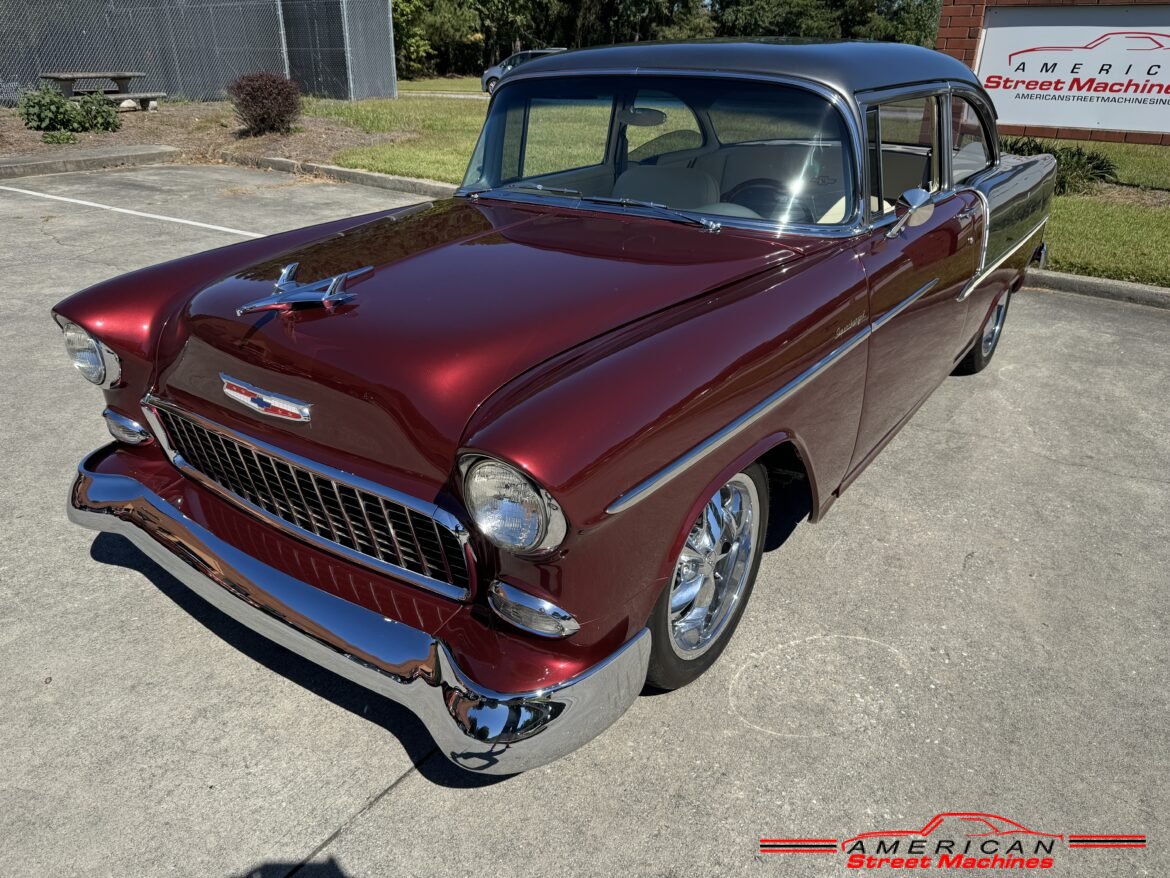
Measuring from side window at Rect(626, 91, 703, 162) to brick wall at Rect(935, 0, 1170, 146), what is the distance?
694 cm

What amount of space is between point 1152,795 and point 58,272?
7.15 meters

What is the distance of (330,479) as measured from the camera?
2027 mm

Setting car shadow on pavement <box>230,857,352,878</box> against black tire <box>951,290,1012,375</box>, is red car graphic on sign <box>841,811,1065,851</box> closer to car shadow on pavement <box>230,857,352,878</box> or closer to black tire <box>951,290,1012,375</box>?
car shadow on pavement <box>230,857,352,878</box>

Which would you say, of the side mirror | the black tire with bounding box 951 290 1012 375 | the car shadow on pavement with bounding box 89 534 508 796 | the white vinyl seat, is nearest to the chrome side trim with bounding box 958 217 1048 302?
the black tire with bounding box 951 290 1012 375

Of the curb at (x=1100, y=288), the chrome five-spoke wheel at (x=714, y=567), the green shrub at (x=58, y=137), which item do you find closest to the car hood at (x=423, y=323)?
the chrome five-spoke wheel at (x=714, y=567)

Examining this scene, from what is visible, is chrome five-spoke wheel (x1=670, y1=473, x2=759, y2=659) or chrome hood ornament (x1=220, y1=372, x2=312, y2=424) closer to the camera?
chrome hood ornament (x1=220, y1=372, x2=312, y2=424)

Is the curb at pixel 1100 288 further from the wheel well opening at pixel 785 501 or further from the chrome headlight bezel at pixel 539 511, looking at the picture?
the chrome headlight bezel at pixel 539 511

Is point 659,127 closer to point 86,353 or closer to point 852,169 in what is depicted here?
point 852,169

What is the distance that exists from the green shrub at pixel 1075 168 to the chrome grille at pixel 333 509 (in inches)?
344

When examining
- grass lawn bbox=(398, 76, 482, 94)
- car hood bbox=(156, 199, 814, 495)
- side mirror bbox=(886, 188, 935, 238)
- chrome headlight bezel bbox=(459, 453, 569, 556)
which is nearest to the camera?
chrome headlight bezel bbox=(459, 453, 569, 556)

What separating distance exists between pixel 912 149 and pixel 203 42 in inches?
781

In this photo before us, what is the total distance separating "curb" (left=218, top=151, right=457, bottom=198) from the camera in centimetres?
942

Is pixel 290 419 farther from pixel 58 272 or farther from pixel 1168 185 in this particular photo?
pixel 1168 185

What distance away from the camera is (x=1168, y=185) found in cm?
903
